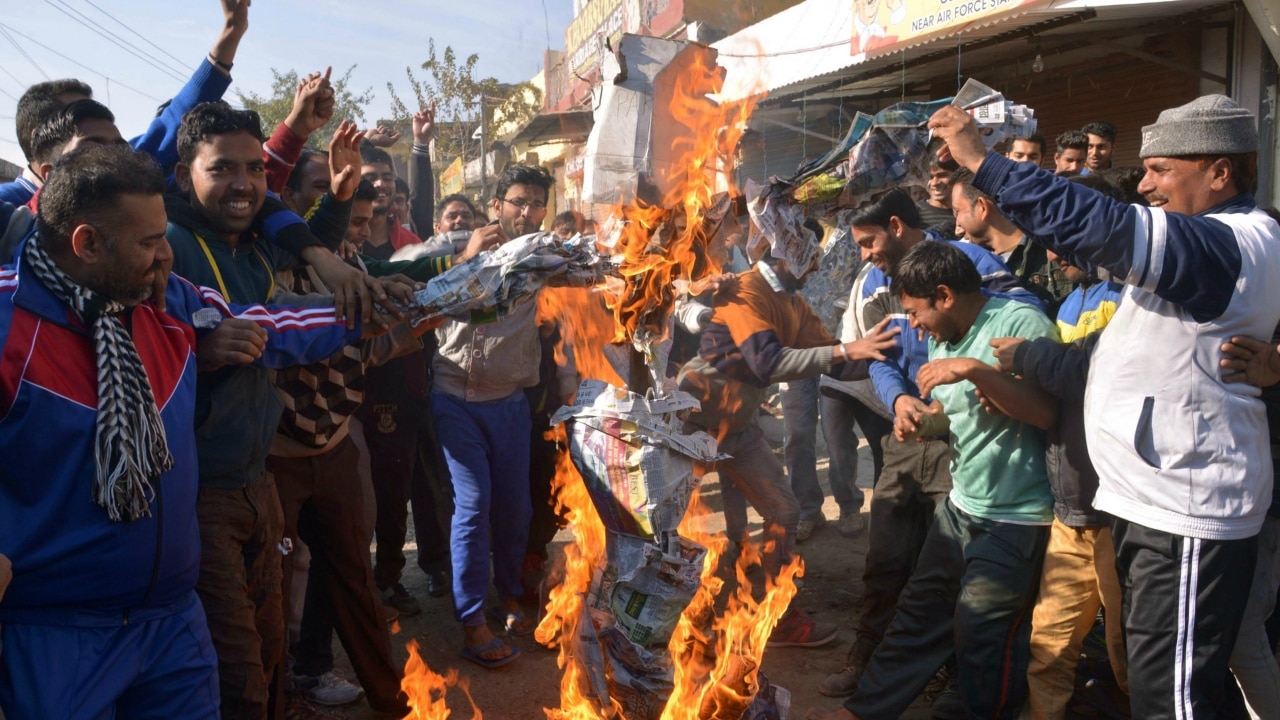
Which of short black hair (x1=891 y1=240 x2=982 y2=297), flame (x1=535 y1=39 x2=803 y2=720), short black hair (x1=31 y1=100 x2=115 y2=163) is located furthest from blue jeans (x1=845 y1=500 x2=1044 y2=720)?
short black hair (x1=31 y1=100 x2=115 y2=163)

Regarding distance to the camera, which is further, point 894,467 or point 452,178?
point 452,178

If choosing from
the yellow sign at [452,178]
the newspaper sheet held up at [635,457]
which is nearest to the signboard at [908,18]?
the newspaper sheet held up at [635,457]

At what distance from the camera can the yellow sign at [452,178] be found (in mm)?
20906

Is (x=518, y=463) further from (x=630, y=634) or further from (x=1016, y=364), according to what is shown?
(x=1016, y=364)

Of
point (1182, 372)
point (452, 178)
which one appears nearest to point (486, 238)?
point (1182, 372)

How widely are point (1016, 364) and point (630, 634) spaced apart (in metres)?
1.74

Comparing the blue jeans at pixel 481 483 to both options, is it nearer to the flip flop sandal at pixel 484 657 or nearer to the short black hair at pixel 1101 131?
the flip flop sandal at pixel 484 657

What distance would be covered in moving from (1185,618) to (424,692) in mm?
3003

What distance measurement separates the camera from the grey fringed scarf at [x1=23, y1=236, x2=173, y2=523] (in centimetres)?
200

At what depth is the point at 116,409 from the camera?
2027mm

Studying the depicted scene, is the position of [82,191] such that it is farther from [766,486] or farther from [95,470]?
[766,486]

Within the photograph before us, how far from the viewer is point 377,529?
A: 16.0 ft

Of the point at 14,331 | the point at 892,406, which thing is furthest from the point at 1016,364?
the point at 14,331

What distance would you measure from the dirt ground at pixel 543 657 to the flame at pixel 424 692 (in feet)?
0.29
